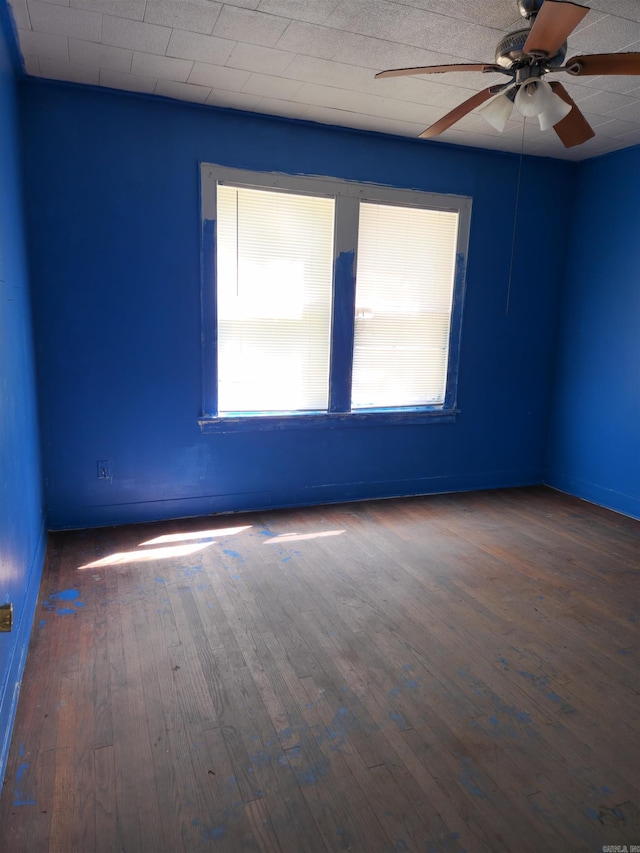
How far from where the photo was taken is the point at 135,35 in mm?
2607

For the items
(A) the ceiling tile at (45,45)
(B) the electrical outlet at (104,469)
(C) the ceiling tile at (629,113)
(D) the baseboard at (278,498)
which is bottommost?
(D) the baseboard at (278,498)

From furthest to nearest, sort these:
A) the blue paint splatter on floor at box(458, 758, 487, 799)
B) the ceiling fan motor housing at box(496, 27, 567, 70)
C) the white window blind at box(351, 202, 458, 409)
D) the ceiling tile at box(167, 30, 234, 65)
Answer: the white window blind at box(351, 202, 458, 409), the ceiling tile at box(167, 30, 234, 65), the ceiling fan motor housing at box(496, 27, 567, 70), the blue paint splatter on floor at box(458, 758, 487, 799)

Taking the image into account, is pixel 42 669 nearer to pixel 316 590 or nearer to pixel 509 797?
pixel 316 590

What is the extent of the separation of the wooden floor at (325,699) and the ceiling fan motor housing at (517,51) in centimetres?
248

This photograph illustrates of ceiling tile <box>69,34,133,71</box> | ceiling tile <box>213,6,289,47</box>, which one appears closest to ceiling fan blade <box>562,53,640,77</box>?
ceiling tile <box>213,6,289,47</box>

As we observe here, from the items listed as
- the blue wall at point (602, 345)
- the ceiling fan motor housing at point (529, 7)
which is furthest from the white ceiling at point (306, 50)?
the blue wall at point (602, 345)

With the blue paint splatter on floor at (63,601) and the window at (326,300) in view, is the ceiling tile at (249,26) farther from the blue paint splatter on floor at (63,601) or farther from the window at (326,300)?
the blue paint splatter on floor at (63,601)

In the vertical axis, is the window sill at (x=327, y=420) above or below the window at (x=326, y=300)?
below

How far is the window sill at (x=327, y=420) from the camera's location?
390 cm

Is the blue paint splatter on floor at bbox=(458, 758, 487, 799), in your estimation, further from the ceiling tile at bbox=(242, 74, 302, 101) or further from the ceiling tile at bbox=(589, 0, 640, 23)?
the ceiling tile at bbox=(242, 74, 302, 101)

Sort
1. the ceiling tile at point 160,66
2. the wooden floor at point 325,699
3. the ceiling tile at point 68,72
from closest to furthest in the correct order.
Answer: the wooden floor at point 325,699 → the ceiling tile at point 160,66 → the ceiling tile at point 68,72

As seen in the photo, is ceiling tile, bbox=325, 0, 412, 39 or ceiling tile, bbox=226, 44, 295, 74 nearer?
ceiling tile, bbox=325, 0, 412, 39

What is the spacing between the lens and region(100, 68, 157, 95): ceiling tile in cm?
306

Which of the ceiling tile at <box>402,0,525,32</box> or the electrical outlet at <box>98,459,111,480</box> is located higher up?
the ceiling tile at <box>402,0,525,32</box>
